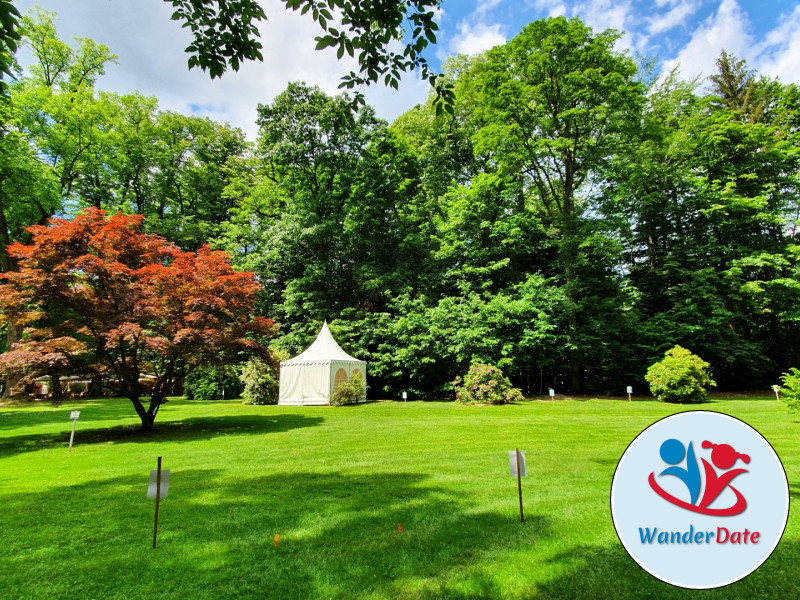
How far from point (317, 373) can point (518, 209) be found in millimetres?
15131

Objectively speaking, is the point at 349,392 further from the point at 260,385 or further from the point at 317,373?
the point at 260,385

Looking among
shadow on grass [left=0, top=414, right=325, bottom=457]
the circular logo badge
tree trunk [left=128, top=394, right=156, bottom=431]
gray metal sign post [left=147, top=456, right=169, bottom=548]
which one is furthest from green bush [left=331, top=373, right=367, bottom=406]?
the circular logo badge

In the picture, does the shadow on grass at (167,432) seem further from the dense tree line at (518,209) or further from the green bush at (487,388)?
the dense tree line at (518,209)

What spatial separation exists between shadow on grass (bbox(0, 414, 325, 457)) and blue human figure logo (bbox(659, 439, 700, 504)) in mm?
10222

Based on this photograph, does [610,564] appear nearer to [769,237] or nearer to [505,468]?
[505,468]

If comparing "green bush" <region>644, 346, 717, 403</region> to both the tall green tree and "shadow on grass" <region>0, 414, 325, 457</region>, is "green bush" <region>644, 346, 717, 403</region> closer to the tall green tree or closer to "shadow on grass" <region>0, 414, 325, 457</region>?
the tall green tree

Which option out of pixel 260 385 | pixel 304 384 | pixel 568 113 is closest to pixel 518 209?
pixel 568 113

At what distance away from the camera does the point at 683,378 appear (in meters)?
16.5

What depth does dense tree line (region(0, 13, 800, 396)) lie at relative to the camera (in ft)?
67.4

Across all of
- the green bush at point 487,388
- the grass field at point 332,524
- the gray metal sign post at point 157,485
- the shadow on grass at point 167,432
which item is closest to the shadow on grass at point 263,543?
the grass field at point 332,524

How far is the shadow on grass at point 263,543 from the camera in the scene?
3035 millimetres

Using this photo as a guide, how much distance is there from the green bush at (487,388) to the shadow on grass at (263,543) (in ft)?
43.5

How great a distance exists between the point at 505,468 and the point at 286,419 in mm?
9390

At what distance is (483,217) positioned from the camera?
76.7 ft
